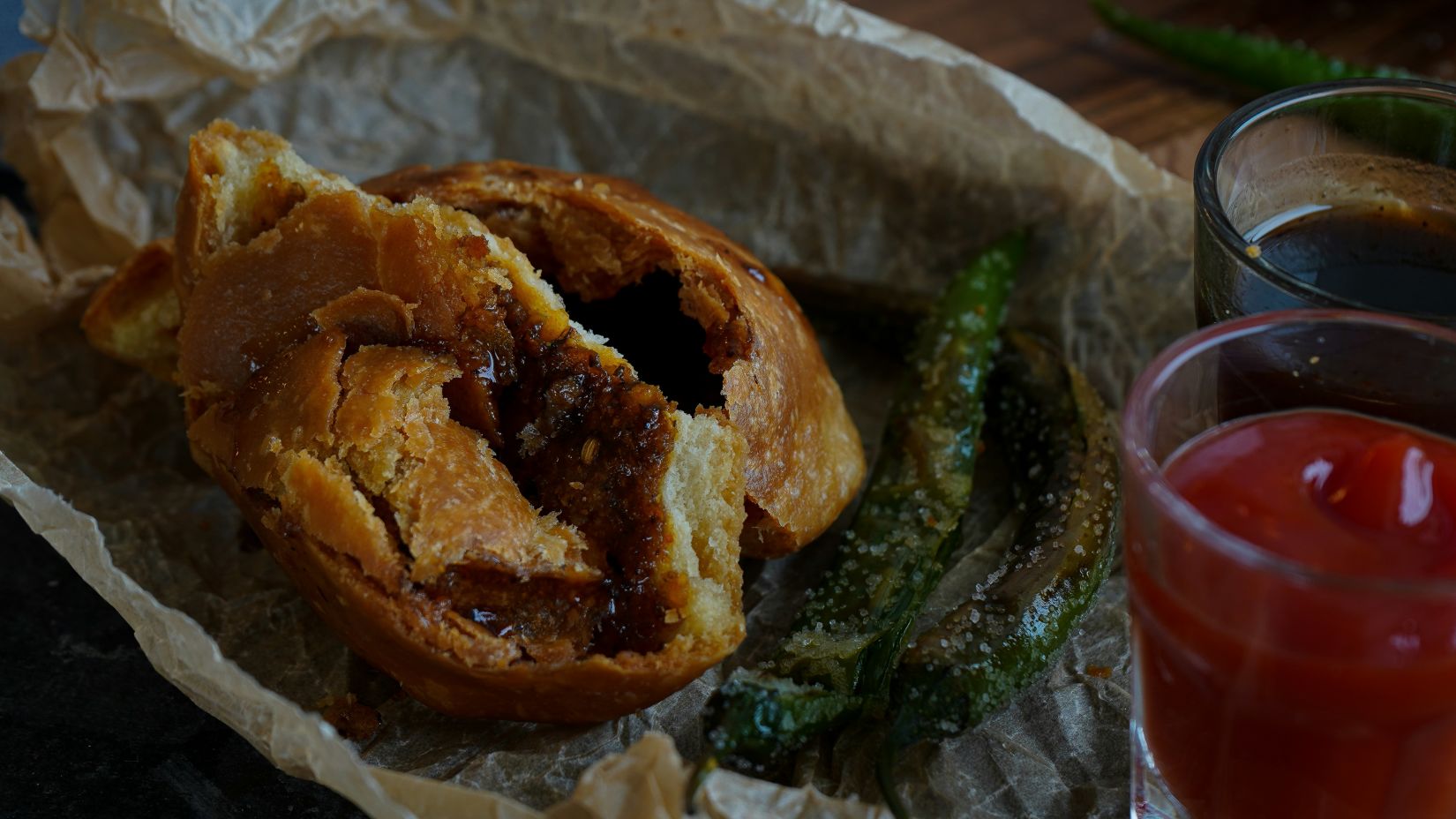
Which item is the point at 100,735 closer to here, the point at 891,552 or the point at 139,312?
the point at 139,312

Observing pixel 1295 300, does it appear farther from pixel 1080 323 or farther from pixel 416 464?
pixel 416 464

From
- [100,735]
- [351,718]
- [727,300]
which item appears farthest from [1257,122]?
[100,735]

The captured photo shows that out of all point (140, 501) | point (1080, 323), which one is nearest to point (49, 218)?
point (140, 501)

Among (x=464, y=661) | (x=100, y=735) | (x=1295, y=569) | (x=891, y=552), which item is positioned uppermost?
(x=1295, y=569)

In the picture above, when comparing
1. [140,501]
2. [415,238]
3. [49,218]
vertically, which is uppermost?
[415,238]

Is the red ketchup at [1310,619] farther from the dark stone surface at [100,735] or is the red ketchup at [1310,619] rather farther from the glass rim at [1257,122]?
the dark stone surface at [100,735]
